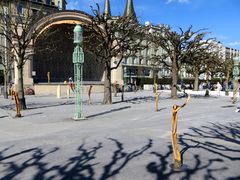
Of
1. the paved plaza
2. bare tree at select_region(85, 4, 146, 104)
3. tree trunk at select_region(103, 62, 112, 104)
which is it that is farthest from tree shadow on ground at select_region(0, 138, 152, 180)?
bare tree at select_region(85, 4, 146, 104)

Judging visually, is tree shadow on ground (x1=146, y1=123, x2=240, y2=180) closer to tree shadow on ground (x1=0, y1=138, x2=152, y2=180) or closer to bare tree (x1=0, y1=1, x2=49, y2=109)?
tree shadow on ground (x1=0, y1=138, x2=152, y2=180)

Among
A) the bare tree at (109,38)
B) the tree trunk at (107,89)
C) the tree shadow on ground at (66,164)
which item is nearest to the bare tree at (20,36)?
the bare tree at (109,38)

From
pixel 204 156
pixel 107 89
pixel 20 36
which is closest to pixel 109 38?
pixel 107 89

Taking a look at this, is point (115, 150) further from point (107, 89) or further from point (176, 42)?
point (176, 42)

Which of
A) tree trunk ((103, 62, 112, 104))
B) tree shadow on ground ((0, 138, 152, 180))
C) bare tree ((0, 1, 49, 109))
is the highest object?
bare tree ((0, 1, 49, 109))

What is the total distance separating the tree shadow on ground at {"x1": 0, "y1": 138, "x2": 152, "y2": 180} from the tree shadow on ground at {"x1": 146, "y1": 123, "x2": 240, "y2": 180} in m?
0.68

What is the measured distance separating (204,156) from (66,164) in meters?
3.01

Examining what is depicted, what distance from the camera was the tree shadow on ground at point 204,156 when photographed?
20.5ft

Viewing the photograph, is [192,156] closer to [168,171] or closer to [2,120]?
[168,171]

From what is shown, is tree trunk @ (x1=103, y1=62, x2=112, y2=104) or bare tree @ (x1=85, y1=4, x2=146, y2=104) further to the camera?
tree trunk @ (x1=103, y1=62, x2=112, y2=104)

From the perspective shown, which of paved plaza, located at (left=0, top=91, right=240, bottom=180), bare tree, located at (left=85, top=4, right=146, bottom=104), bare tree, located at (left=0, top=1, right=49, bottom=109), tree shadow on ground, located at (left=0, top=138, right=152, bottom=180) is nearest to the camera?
tree shadow on ground, located at (left=0, top=138, right=152, bottom=180)

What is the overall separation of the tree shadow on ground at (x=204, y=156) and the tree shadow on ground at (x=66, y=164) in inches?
26.7

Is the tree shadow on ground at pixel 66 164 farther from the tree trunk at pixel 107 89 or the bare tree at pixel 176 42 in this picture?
the bare tree at pixel 176 42

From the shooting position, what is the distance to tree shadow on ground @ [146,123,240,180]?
20.5 ft
